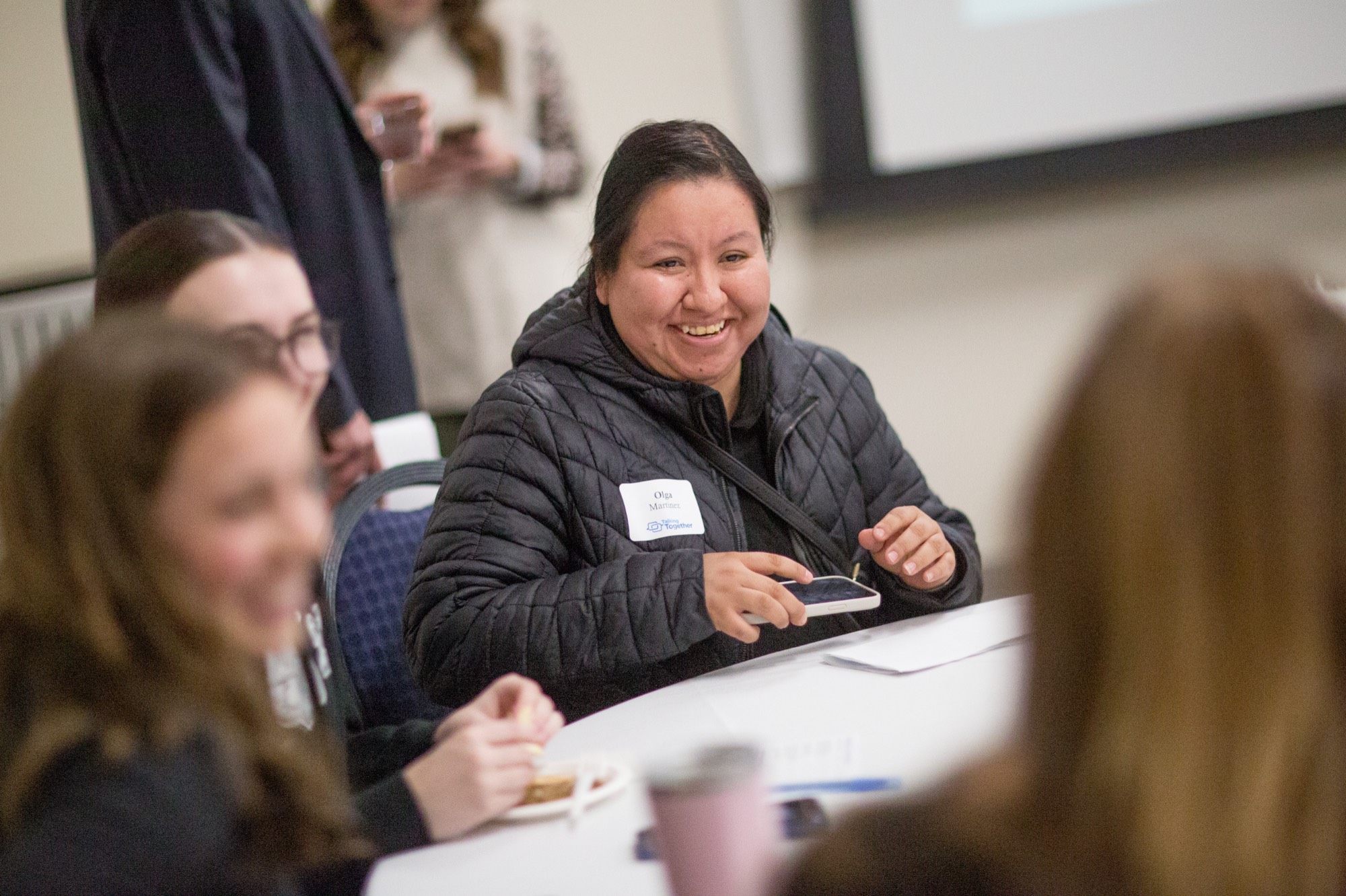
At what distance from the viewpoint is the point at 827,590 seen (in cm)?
164

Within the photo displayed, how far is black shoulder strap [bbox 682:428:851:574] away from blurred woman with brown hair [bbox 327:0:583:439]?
149cm

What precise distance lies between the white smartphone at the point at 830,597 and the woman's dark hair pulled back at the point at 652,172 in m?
0.66

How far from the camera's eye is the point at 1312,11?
3752mm

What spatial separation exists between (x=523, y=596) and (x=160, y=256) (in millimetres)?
637

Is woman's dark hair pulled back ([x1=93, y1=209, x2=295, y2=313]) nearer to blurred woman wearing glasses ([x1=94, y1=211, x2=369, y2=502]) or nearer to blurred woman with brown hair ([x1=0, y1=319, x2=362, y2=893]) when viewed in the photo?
blurred woman wearing glasses ([x1=94, y1=211, x2=369, y2=502])

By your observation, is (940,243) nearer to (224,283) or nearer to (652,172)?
(652,172)

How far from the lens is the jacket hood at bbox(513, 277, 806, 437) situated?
1938 millimetres

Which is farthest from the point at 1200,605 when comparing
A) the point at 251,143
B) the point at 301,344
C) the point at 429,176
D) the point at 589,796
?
the point at 429,176

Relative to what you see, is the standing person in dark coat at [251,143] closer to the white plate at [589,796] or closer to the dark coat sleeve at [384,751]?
the dark coat sleeve at [384,751]

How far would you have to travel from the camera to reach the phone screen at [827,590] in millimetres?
1596

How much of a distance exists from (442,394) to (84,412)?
2.62m

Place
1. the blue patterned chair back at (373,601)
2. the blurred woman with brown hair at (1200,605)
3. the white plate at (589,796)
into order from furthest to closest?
the blue patterned chair back at (373,601)
the white plate at (589,796)
the blurred woman with brown hair at (1200,605)

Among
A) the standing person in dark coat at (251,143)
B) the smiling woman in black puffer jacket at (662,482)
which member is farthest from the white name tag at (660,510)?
the standing person in dark coat at (251,143)

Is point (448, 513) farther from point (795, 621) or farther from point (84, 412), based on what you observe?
point (84, 412)
